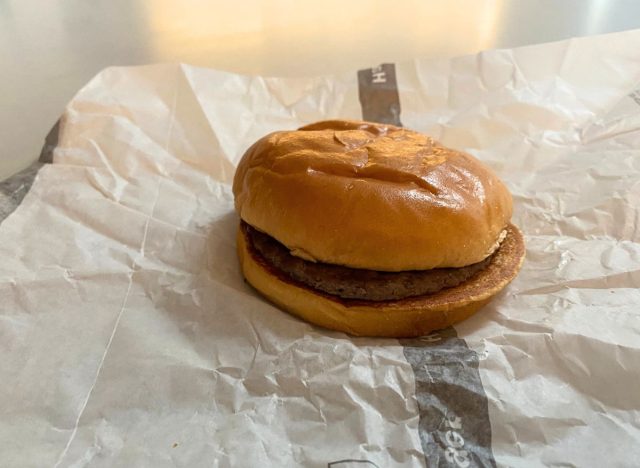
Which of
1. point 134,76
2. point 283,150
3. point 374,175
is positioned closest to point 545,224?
point 374,175

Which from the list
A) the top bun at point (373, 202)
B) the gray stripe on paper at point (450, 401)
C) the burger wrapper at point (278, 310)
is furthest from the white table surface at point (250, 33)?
the gray stripe on paper at point (450, 401)

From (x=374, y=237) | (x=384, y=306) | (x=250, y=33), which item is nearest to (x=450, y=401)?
(x=384, y=306)

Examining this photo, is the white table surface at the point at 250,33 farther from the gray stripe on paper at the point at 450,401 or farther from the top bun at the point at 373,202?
the gray stripe on paper at the point at 450,401

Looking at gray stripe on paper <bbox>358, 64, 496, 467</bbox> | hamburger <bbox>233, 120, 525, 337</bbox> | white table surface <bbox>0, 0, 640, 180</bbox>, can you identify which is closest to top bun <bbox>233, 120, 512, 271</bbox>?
hamburger <bbox>233, 120, 525, 337</bbox>

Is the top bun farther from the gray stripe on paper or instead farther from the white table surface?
the white table surface

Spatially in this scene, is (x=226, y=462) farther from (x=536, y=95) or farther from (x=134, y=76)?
(x=536, y=95)

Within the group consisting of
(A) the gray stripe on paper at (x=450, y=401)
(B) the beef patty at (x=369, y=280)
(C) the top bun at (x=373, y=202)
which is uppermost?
(C) the top bun at (x=373, y=202)

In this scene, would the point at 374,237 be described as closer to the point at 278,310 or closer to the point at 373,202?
the point at 373,202
